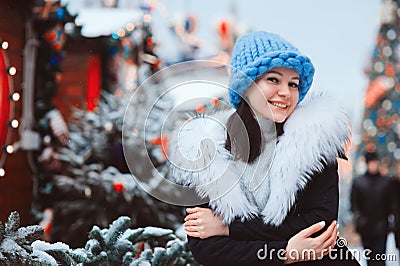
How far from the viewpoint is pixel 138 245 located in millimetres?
3131

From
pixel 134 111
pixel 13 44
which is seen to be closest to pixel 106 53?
pixel 134 111

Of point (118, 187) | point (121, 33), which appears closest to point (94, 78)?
point (121, 33)

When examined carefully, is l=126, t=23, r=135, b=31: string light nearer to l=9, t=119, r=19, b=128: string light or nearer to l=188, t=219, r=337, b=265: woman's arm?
l=9, t=119, r=19, b=128: string light

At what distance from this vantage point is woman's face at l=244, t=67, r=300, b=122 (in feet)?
8.34

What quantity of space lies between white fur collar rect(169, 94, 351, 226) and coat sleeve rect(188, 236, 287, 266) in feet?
0.27

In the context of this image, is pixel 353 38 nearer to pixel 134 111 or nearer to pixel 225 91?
pixel 134 111

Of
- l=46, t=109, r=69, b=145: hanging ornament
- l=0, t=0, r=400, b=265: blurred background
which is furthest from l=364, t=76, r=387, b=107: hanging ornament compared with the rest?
l=46, t=109, r=69, b=145: hanging ornament

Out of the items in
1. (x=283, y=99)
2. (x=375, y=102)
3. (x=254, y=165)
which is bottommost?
(x=375, y=102)

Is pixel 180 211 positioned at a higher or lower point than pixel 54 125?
lower

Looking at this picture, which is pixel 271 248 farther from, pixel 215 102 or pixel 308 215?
pixel 215 102

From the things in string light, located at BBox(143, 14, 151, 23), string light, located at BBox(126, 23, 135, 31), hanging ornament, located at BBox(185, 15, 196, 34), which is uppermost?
hanging ornament, located at BBox(185, 15, 196, 34)

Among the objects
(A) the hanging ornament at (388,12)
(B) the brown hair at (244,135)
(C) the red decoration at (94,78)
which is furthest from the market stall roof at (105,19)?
(A) the hanging ornament at (388,12)

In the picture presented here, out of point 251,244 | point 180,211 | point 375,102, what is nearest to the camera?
point 251,244

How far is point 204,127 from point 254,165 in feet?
0.77
